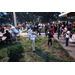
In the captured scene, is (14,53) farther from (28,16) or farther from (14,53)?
(28,16)

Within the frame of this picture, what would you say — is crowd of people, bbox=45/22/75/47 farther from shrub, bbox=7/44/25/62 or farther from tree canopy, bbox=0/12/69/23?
tree canopy, bbox=0/12/69/23

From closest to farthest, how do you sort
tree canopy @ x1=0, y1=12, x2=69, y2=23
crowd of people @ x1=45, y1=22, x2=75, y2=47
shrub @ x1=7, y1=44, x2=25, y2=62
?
shrub @ x1=7, y1=44, x2=25, y2=62 < crowd of people @ x1=45, y1=22, x2=75, y2=47 < tree canopy @ x1=0, y1=12, x2=69, y2=23

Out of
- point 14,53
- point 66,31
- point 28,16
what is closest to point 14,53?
point 14,53

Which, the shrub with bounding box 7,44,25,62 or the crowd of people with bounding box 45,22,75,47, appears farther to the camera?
the crowd of people with bounding box 45,22,75,47

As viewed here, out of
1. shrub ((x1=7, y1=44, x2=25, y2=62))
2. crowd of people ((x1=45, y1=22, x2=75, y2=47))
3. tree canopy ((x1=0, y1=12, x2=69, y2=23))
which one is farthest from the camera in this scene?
tree canopy ((x1=0, y1=12, x2=69, y2=23))

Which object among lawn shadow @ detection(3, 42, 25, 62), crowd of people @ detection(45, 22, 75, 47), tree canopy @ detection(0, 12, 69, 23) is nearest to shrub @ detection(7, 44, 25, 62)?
lawn shadow @ detection(3, 42, 25, 62)

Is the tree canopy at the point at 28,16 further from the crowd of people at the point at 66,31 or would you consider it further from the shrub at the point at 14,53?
the shrub at the point at 14,53

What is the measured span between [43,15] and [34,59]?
37.7 meters

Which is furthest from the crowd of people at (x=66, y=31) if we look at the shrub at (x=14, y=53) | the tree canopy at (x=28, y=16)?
the tree canopy at (x=28, y=16)

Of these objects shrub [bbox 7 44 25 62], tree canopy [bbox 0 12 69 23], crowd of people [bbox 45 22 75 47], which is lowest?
shrub [bbox 7 44 25 62]

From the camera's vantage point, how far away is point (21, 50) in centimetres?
430
